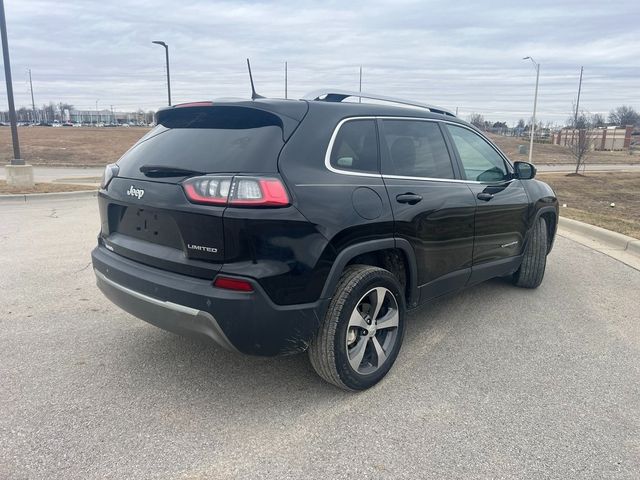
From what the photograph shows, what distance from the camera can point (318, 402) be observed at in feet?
10.3

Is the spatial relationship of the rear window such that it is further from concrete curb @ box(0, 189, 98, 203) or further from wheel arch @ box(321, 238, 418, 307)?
concrete curb @ box(0, 189, 98, 203)

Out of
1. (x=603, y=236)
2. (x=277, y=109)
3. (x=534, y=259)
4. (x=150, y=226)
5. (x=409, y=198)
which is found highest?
(x=277, y=109)

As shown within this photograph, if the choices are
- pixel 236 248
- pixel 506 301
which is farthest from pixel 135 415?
pixel 506 301

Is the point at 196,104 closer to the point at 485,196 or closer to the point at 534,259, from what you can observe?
the point at 485,196

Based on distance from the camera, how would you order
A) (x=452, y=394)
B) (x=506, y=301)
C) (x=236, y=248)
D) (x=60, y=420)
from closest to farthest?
1. (x=236, y=248)
2. (x=60, y=420)
3. (x=452, y=394)
4. (x=506, y=301)

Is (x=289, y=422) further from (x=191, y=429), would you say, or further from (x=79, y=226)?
(x=79, y=226)

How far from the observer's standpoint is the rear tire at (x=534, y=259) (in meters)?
5.27

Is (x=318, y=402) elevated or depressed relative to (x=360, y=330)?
depressed

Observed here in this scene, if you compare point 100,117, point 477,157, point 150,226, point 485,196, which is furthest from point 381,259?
point 100,117

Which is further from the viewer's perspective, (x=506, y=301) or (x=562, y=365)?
(x=506, y=301)

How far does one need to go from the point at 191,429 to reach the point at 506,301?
3.41 m

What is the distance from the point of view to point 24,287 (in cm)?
511

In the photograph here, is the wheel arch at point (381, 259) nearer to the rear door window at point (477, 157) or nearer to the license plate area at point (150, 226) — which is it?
the license plate area at point (150, 226)

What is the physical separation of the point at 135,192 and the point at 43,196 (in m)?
9.74
